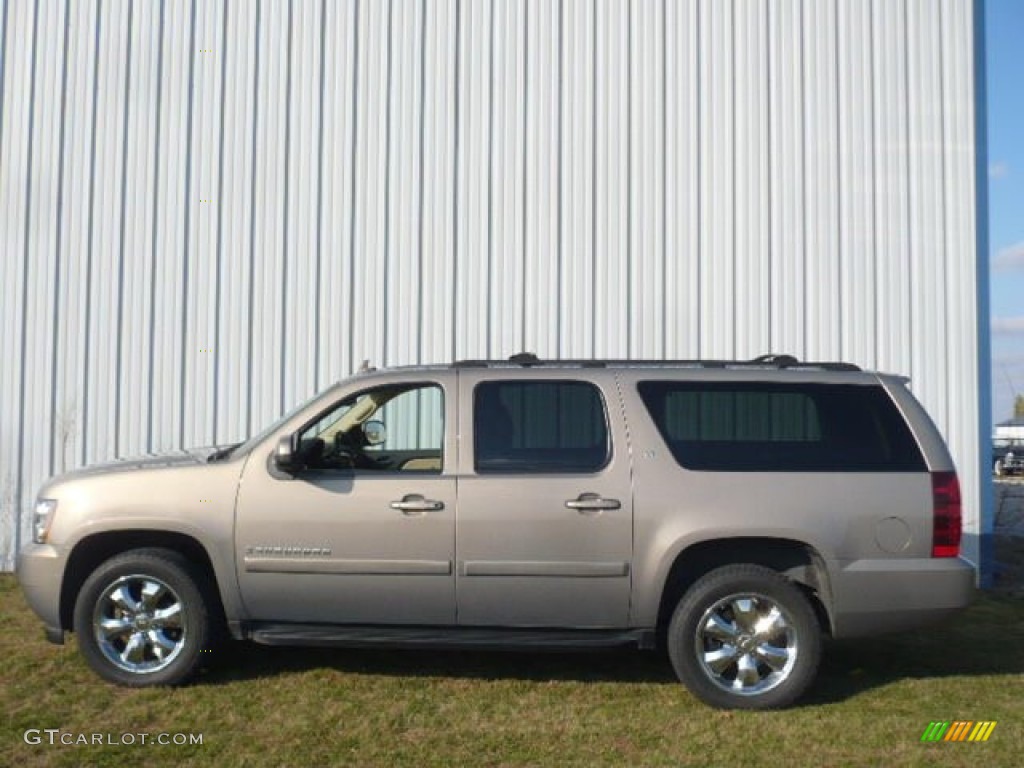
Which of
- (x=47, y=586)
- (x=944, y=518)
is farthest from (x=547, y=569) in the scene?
(x=47, y=586)

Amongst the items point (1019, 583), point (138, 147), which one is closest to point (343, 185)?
point (138, 147)

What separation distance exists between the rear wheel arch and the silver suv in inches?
0.5

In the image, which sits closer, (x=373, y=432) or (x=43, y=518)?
(x=43, y=518)

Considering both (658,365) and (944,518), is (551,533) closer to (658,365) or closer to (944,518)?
(658,365)

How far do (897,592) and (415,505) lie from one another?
8.41 feet

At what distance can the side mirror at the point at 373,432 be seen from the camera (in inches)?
236

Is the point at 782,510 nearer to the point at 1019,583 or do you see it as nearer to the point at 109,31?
the point at 1019,583

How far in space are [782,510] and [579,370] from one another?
52.6 inches

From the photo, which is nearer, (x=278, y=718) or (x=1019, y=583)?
(x=278, y=718)

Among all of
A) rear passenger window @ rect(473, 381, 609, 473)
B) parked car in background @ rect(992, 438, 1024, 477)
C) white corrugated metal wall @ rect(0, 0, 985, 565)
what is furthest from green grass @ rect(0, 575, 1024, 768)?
parked car in background @ rect(992, 438, 1024, 477)

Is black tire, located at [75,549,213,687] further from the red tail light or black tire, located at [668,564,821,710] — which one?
the red tail light

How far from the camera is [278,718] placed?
513 cm

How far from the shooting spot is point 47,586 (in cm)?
557

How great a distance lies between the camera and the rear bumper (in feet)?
17.2
